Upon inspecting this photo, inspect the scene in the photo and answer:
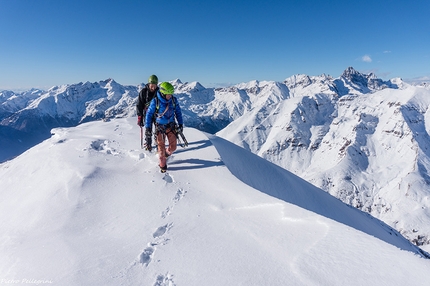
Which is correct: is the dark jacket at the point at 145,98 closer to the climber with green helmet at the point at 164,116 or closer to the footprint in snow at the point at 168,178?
the climber with green helmet at the point at 164,116

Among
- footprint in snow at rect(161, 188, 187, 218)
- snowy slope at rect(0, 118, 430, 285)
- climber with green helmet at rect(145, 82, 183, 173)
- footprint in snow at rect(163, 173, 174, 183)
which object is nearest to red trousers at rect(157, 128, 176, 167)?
climber with green helmet at rect(145, 82, 183, 173)

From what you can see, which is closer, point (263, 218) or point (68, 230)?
point (68, 230)

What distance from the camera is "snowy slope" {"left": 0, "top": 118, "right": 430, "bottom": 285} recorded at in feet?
12.9

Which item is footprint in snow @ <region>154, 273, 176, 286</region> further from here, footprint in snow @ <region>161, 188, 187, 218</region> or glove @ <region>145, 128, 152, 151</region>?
glove @ <region>145, 128, 152, 151</region>

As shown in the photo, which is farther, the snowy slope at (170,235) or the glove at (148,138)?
the glove at (148,138)

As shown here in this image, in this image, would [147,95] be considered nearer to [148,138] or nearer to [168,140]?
[148,138]

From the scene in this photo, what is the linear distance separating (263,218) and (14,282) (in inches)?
188

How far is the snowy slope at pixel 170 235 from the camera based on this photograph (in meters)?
3.94

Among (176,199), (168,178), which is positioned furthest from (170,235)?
(168,178)

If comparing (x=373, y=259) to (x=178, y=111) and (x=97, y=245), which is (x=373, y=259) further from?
(x=178, y=111)

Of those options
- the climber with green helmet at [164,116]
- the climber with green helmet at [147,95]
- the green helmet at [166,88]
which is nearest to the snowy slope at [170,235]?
the climber with green helmet at [164,116]

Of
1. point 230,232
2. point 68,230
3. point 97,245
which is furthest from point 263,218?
point 68,230

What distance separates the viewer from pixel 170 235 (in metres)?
5.25

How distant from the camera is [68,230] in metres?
5.46
